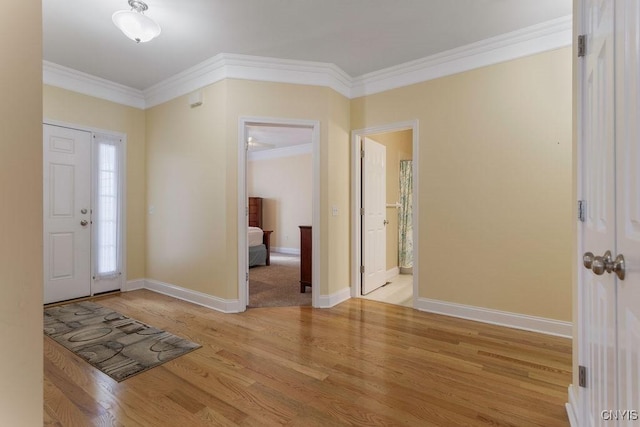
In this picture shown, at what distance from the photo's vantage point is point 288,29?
8.89ft

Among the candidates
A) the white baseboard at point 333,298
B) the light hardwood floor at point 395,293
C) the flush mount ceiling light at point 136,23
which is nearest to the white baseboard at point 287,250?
the light hardwood floor at point 395,293

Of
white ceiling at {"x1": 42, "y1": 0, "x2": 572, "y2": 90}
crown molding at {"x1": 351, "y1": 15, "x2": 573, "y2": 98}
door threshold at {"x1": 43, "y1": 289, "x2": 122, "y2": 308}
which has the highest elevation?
white ceiling at {"x1": 42, "y1": 0, "x2": 572, "y2": 90}

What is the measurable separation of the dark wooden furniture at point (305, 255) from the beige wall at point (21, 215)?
3020 millimetres

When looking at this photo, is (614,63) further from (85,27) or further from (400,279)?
(400,279)

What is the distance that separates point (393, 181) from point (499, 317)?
262cm

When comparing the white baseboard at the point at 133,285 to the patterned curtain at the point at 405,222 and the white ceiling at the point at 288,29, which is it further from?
the patterned curtain at the point at 405,222

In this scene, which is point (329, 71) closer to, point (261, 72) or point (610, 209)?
point (261, 72)

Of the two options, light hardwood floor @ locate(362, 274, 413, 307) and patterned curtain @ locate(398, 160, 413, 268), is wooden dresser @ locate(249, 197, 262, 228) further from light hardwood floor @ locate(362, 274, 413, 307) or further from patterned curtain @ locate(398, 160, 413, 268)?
light hardwood floor @ locate(362, 274, 413, 307)

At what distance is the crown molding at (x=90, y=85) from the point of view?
11.2ft

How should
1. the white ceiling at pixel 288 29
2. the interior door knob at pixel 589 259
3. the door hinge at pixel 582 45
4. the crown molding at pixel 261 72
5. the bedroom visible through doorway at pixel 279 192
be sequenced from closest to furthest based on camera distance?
1. the interior door knob at pixel 589 259
2. the door hinge at pixel 582 45
3. the white ceiling at pixel 288 29
4. the crown molding at pixel 261 72
5. the bedroom visible through doorway at pixel 279 192

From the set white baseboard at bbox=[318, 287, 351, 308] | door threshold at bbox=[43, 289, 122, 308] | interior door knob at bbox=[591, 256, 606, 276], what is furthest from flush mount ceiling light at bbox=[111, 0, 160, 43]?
door threshold at bbox=[43, 289, 122, 308]

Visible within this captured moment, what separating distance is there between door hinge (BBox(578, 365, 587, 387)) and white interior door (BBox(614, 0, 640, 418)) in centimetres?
56

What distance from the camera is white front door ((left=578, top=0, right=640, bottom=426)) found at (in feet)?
2.71

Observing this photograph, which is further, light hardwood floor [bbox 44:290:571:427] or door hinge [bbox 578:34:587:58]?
light hardwood floor [bbox 44:290:571:427]
